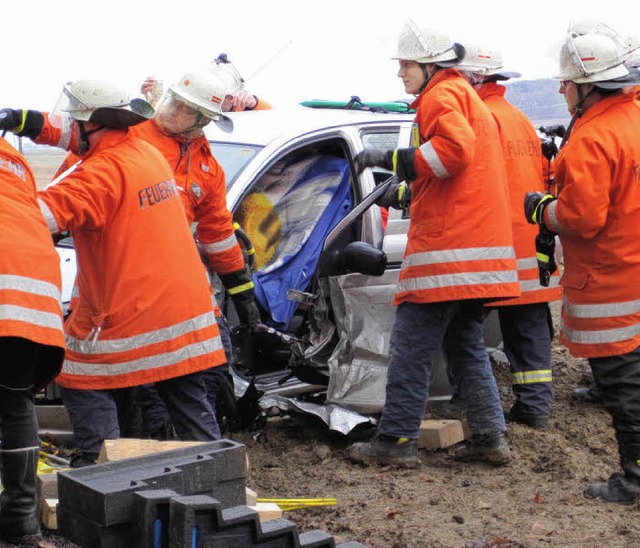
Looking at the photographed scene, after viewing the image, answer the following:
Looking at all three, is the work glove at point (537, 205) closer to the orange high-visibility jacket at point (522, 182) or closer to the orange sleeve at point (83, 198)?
the orange high-visibility jacket at point (522, 182)

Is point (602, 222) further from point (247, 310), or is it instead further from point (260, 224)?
point (260, 224)

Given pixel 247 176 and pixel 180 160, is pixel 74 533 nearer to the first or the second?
pixel 180 160

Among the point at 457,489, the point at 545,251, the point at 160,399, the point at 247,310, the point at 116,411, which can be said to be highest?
the point at 545,251

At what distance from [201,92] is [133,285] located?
113 cm

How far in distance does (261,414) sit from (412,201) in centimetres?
142

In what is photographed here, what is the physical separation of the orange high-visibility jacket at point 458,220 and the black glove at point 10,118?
5.95 ft

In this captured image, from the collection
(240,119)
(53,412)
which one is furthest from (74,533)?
(240,119)

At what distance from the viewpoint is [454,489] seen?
17.0 ft

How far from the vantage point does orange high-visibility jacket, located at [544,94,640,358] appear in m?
4.68

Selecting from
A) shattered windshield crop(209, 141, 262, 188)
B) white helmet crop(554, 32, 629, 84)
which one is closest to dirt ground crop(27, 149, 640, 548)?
shattered windshield crop(209, 141, 262, 188)

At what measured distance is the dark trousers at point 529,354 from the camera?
244 inches

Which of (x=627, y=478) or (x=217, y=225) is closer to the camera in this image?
(x=627, y=478)

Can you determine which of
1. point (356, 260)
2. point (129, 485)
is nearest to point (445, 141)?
point (356, 260)

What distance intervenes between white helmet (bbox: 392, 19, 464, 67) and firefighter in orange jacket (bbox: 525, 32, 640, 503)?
0.68m
